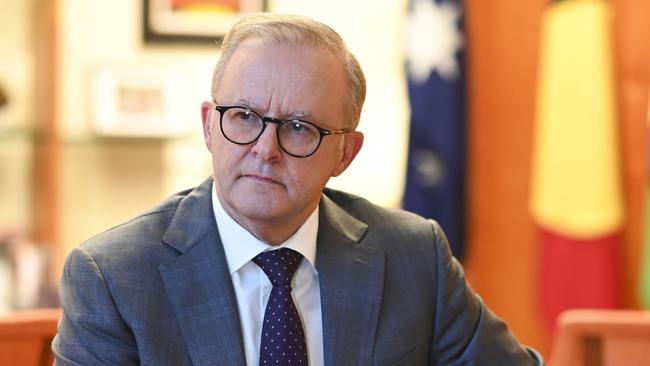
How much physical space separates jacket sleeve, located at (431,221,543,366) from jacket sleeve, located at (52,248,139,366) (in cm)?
65

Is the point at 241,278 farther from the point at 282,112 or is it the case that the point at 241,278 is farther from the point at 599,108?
the point at 599,108

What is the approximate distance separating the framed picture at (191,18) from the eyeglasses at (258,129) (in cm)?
322

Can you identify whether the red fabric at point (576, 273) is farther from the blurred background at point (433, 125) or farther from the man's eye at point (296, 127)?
the man's eye at point (296, 127)

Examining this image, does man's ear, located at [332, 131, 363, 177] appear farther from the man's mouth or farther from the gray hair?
the man's mouth

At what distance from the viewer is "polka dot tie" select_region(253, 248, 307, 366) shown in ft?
6.49

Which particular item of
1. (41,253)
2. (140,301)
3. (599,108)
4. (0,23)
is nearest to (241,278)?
(140,301)

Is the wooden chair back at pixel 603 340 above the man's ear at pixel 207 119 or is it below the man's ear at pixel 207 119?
below

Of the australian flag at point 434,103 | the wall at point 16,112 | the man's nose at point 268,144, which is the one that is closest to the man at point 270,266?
the man's nose at point 268,144

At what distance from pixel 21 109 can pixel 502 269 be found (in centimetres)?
250

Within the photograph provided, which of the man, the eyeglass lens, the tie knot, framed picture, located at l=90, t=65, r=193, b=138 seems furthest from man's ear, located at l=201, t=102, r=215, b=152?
framed picture, located at l=90, t=65, r=193, b=138

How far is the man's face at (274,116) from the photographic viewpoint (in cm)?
191

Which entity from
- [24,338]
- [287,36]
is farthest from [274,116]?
[24,338]

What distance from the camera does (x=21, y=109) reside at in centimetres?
492

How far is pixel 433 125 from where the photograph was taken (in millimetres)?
5016
